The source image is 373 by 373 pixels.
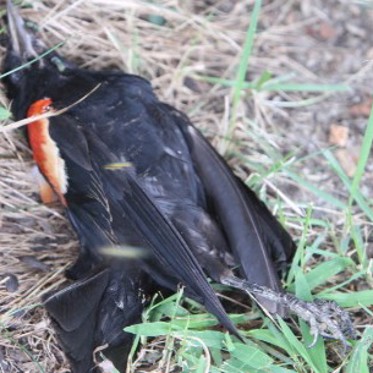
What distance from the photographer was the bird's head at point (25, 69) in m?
3.40

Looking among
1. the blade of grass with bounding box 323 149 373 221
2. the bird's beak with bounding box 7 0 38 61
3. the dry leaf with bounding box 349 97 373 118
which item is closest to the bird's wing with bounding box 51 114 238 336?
the bird's beak with bounding box 7 0 38 61

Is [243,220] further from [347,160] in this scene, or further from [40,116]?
[40,116]

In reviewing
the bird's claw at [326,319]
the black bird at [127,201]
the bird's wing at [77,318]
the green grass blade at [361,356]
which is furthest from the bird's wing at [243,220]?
the bird's wing at [77,318]

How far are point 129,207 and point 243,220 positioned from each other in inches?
19.6

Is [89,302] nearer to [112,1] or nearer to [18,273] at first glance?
Answer: [18,273]

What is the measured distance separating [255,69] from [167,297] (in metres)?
1.46

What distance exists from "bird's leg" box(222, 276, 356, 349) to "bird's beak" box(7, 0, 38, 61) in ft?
4.55

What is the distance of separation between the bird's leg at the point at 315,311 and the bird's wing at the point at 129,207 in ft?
0.75

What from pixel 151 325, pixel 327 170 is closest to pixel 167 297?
pixel 151 325

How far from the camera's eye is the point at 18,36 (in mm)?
3461

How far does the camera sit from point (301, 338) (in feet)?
9.82

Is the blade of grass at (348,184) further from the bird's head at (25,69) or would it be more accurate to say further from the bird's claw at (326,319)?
the bird's head at (25,69)

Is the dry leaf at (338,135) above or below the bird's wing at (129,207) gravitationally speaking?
below

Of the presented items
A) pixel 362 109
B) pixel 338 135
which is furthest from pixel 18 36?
pixel 362 109
